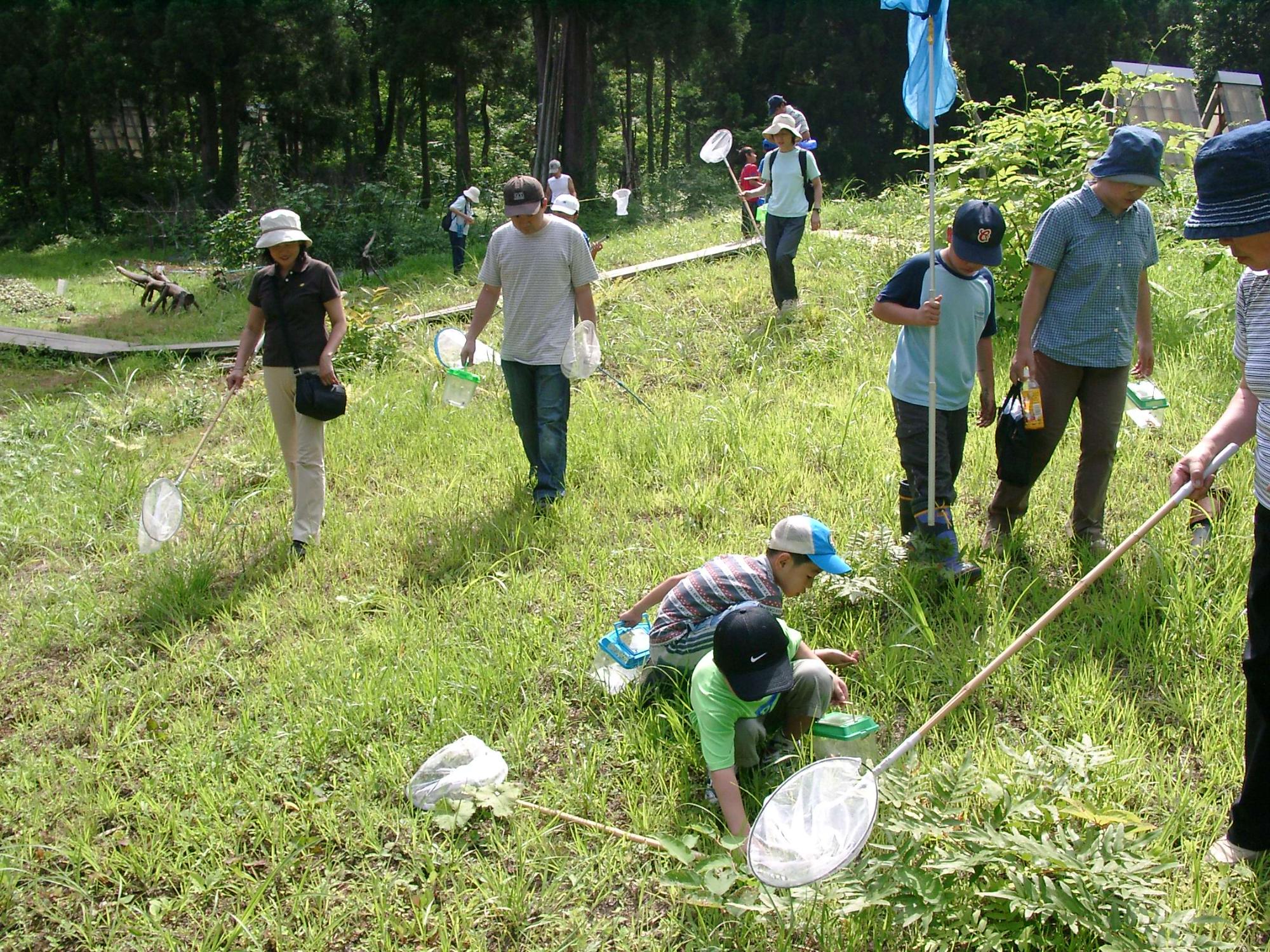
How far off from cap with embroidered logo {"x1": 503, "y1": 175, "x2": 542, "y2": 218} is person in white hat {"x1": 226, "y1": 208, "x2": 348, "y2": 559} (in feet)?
3.22

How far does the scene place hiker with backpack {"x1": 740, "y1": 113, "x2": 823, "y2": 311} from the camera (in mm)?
7988

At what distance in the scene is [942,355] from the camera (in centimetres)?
394

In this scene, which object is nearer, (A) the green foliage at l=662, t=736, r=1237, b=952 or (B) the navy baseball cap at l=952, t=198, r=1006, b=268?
(A) the green foliage at l=662, t=736, r=1237, b=952

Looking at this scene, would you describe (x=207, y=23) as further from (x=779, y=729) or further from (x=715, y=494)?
(x=779, y=729)

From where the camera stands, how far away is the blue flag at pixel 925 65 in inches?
152

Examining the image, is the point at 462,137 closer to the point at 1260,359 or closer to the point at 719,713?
the point at 719,713

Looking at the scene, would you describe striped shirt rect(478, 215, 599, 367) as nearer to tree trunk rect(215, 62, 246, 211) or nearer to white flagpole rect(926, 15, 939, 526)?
white flagpole rect(926, 15, 939, 526)

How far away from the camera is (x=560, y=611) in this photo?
4.17 m

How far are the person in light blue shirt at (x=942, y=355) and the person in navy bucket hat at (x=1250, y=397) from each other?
1.26 meters

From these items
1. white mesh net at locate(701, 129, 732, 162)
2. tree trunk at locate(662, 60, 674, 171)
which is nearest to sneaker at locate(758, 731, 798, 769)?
white mesh net at locate(701, 129, 732, 162)

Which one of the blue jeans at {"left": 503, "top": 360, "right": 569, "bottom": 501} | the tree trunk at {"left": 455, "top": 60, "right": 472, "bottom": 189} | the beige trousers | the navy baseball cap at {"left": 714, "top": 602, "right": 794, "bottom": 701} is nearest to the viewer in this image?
the navy baseball cap at {"left": 714, "top": 602, "right": 794, "bottom": 701}

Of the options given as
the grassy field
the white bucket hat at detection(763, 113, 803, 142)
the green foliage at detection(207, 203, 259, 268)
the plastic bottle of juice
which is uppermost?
the white bucket hat at detection(763, 113, 803, 142)

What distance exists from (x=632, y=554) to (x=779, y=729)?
4.98ft

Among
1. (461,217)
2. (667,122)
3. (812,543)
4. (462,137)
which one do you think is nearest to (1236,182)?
(812,543)
